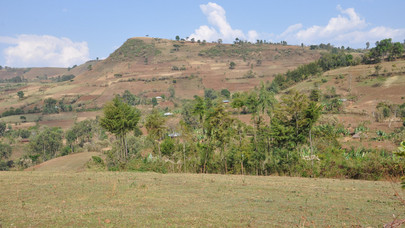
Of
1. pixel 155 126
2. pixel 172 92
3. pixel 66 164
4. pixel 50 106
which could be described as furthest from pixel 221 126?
pixel 50 106

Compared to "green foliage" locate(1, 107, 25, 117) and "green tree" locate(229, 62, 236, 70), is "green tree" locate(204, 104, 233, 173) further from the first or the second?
"green tree" locate(229, 62, 236, 70)

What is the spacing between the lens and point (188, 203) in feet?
37.3

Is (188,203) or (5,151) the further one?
(5,151)

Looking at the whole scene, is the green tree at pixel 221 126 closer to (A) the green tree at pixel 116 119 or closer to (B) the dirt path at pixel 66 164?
(A) the green tree at pixel 116 119

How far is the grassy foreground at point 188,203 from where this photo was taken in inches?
355

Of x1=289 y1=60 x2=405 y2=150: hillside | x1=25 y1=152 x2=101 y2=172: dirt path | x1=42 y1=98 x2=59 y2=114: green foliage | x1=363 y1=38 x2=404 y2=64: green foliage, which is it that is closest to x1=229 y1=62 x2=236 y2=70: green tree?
x1=289 y1=60 x2=405 y2=150: hillside

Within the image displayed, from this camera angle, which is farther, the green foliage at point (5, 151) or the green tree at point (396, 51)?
the green tree at point (396, 51)

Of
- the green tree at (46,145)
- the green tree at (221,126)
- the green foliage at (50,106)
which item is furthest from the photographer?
the green foliage at (50,106)

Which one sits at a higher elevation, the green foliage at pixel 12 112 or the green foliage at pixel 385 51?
the green foliage at pixel 385 51

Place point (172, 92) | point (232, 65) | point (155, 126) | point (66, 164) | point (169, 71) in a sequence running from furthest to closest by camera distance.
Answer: point (232, 65) < point (169, 71) < point (172, 92) < point (66, 164) < point (155, 126)

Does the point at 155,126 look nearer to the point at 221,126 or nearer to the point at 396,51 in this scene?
the point at 221,126

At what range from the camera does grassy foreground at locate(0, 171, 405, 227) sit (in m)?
9.02

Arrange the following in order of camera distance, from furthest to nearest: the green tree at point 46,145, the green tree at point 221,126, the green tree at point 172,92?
the green tree at point 172,92
the green tree at point 46,145
the green tree at point 221,126

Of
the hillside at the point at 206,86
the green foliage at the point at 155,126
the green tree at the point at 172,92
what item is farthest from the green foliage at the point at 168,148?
the green tree at the point at 172,92
